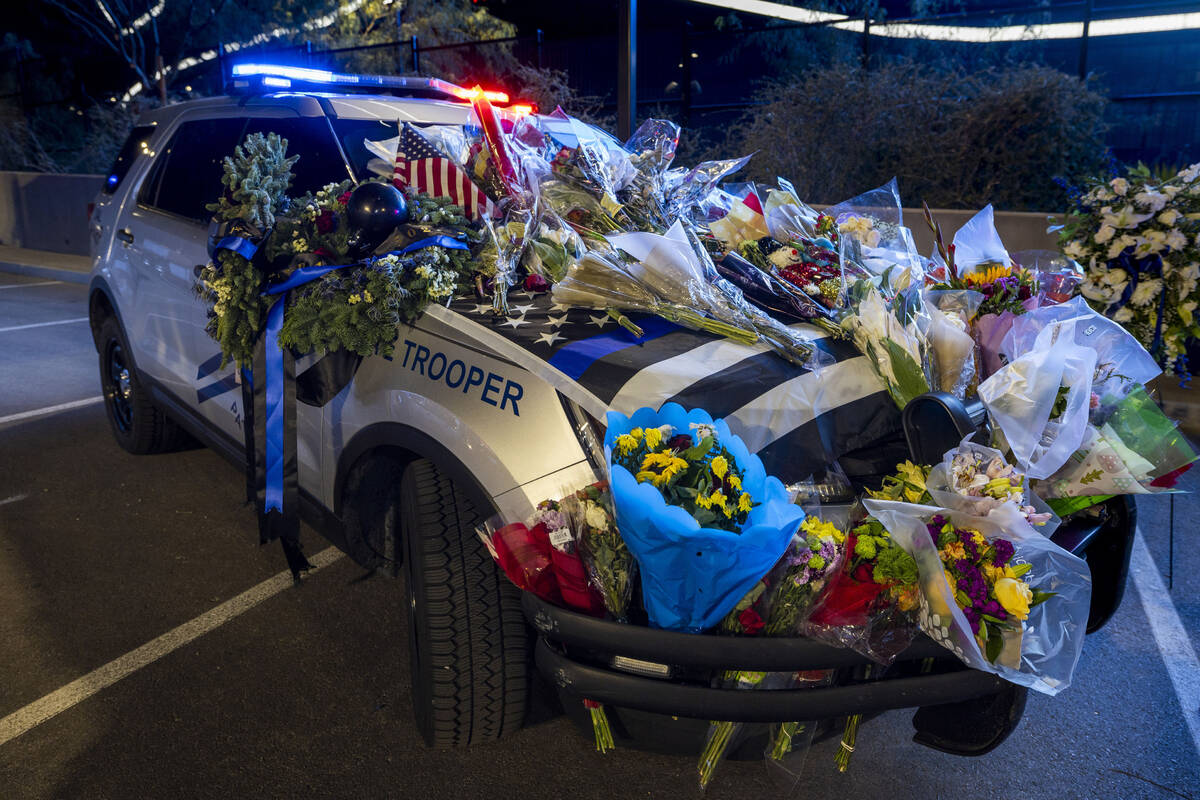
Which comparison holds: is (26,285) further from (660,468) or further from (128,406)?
(660,468)

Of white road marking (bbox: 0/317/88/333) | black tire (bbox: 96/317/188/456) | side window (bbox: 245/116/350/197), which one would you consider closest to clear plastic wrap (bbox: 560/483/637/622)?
side window (bbox: 245/116/350/197)

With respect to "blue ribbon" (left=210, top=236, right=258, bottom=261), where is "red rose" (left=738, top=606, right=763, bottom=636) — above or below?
below

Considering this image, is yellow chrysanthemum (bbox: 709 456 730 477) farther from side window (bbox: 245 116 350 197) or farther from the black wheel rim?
the black wheel rim

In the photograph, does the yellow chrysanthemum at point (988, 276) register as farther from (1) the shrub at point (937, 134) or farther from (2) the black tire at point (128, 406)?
(1) the shrub at point (937, 134)

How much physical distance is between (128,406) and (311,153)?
2.39m

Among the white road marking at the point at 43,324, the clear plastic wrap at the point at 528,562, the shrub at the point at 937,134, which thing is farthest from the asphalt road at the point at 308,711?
the shrub at the point at 937,134

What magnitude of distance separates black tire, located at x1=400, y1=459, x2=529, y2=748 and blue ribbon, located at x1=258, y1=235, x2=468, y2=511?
73 centimetres

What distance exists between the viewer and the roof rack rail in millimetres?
4363

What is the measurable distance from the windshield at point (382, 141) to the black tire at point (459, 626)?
4.70 feet

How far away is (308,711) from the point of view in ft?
10.2

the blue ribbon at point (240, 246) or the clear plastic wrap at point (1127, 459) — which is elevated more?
the blue ribbon at point (240, 246)

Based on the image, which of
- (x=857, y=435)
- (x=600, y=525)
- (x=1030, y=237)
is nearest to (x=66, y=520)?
(x=600, y=525)

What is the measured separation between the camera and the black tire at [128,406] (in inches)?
202

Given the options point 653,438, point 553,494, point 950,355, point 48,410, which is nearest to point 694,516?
point 653,438
